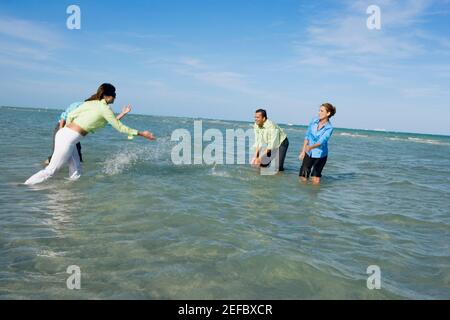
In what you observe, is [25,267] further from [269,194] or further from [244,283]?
[269,194]

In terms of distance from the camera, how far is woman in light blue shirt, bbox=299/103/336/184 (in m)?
8.85

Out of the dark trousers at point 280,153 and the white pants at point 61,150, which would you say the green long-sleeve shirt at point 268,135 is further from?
the white pants at point 61,150

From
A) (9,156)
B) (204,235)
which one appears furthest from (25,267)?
(9,156)

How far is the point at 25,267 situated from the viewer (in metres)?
3.53

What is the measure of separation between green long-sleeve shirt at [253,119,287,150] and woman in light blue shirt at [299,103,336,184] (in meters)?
1.38

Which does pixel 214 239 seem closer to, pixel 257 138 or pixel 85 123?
pixel 85 123

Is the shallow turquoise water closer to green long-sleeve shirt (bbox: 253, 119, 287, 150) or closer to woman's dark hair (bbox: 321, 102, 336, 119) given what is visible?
woman's dark hair (bbox: 321, 102, 336, 119)

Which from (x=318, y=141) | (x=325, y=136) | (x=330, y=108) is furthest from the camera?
(x=318, y=141)

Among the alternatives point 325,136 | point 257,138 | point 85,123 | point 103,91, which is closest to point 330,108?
point 325,136

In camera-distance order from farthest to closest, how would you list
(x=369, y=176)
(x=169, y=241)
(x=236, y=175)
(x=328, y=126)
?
(x=369, y=176) → (x=236, y=175) → (x=328, y=126) → (x=169, y=241)

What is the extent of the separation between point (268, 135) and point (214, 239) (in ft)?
20.8

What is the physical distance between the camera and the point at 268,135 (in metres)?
10.5

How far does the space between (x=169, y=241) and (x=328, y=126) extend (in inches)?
228
